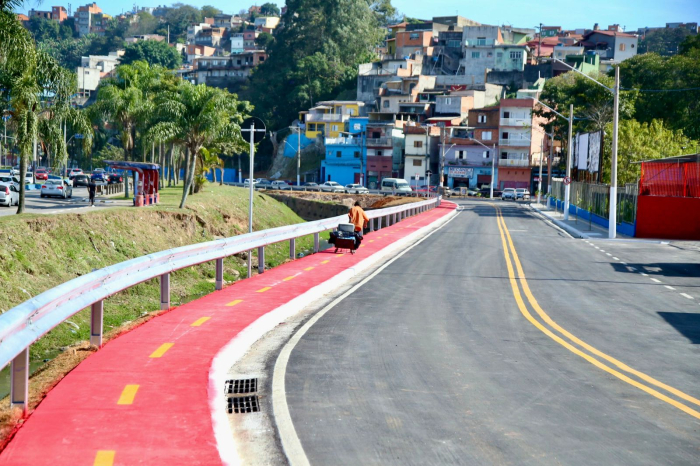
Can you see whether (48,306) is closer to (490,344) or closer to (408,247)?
(490,344)

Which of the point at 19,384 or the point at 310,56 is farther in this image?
the point at 310,56

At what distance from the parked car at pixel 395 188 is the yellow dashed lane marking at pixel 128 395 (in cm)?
9161

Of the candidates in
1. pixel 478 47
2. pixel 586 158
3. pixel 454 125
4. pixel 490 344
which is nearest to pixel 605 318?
pixel 490 344

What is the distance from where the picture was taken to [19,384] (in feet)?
26.2

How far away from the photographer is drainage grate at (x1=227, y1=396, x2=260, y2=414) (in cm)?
849

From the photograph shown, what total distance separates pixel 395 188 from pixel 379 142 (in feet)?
58.3

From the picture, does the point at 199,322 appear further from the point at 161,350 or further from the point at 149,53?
the point at 149,53

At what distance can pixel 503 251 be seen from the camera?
30156 mm

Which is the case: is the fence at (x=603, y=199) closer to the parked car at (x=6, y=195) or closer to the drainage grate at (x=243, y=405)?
the parked car at (x=6, y=195)

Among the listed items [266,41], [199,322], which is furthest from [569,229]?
[266,41]

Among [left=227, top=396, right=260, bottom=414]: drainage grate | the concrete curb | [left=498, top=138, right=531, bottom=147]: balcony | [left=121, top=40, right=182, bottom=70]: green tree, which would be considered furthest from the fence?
[left=121, top=40, right=182, bottom=70]: green tree

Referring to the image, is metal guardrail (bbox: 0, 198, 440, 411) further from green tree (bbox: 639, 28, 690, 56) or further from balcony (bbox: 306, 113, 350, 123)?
green tree (bbox: 639, 28, 690, 56)

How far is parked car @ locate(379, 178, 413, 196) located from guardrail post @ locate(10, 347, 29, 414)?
9234 centimetres

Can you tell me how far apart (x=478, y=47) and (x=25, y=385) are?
14156 cm
